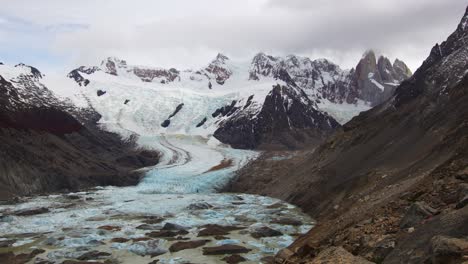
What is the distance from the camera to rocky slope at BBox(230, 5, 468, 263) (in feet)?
48.6

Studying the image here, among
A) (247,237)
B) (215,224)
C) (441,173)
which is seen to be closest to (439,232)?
(441,173)

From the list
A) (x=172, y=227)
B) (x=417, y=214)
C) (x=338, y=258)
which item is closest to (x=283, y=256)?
(x=417, y=214)

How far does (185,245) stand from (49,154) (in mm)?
65245

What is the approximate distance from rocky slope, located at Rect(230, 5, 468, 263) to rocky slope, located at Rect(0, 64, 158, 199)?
90.7 feet

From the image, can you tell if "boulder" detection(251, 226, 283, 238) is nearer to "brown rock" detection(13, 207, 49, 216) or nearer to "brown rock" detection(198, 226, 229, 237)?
"brown rock" detection(198, 226, 229, 237)

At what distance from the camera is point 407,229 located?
16750 millimetres

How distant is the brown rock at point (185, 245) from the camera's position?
36347 millimetres

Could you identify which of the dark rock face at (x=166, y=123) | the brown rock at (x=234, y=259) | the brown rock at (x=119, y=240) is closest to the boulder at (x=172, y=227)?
the brown rock at (x=119, y=240)

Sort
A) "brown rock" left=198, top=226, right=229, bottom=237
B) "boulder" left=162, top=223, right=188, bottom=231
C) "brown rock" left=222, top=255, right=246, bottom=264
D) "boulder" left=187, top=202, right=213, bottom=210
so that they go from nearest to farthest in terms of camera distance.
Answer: "brown rock" left=222, top=255, right=246, bottom=264, "brown rock" left=198, top=226, right=229, bottom=237, "boulder" left=162, top=223, right=188, bottom=231, "boulder" left=187, top=202, right=213, bottom=210

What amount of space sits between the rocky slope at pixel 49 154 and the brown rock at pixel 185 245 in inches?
1705

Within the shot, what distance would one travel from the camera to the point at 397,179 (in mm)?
41094

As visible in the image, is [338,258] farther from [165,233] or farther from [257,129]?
[257,129]

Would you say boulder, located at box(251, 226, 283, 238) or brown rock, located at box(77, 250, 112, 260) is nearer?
brown rock, located at box(77, 250, 112, 260)

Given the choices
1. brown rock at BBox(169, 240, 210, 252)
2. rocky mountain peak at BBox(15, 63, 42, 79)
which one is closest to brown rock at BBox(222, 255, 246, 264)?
brown rock at BBox(169, 240, 210, 252)
